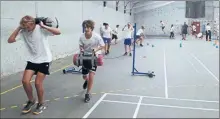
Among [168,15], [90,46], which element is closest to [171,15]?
[168,15]

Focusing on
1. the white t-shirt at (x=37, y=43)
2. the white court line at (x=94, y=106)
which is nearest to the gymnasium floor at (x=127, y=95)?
the white court line at (x=94, y=106)

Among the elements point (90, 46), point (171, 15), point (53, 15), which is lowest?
point (90, 46)

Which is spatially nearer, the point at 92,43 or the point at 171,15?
the point at 92,43

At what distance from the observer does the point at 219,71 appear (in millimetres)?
8211

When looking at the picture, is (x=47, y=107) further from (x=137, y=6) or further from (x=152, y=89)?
(x=137, y=6)

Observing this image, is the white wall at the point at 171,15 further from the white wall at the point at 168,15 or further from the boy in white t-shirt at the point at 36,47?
the boy in white t-shirt at the point at 36,47

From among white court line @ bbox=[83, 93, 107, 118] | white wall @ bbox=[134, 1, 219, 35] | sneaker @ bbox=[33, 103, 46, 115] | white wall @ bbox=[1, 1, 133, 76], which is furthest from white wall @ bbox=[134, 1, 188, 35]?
sneaker @ bbox=[33, 103, 46, 115]

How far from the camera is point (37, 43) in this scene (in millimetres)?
3986

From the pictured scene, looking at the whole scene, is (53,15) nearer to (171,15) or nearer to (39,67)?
(39,67)

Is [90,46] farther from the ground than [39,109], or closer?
farther from the ground

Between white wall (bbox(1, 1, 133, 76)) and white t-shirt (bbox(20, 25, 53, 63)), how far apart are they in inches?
11.6

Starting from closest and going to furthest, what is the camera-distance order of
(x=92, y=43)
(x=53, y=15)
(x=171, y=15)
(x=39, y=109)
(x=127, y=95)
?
(x=39, y=109)
(x=92, y=43)
(x=127, y=95)
(x=53, y=15)
(x=171, y=15)

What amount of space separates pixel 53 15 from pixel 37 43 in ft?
20.1

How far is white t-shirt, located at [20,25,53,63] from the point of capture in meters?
3.99
